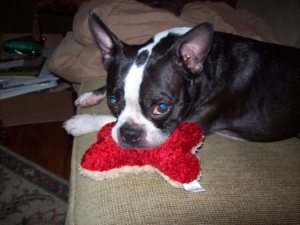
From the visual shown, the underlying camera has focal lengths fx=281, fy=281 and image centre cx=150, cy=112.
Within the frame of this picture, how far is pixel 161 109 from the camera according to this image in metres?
1.88

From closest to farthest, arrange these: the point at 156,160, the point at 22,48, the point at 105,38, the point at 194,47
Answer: the point at 156,160
the point at 194,47
the point at 105,38
the point at 22,48

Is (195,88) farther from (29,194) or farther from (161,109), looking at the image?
(29,194)

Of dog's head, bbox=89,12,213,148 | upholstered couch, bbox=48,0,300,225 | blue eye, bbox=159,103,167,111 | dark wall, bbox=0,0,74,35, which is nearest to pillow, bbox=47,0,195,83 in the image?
upholstered couch, bbox=48,0,300,225

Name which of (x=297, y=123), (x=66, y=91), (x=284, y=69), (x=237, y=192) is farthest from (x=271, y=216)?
(x=66, y=91)

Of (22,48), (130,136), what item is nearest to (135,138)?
(130,136)

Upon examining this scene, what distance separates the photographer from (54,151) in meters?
3.68

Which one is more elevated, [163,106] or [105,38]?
[105,38]

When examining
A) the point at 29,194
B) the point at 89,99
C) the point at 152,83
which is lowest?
the point at 29,194

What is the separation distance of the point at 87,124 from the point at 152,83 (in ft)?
2.28

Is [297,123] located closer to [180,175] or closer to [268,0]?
[180,175]

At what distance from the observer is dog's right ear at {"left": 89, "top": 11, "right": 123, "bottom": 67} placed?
1978 mm

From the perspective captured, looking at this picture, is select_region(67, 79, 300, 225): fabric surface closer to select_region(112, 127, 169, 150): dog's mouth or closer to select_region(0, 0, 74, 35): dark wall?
select_region(112, 127, 169, 150): dog's mouth

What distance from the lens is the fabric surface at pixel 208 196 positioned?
1.58 metres

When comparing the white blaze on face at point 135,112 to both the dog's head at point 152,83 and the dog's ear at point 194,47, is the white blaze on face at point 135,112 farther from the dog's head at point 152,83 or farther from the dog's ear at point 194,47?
the dog's ear at point 194,47
